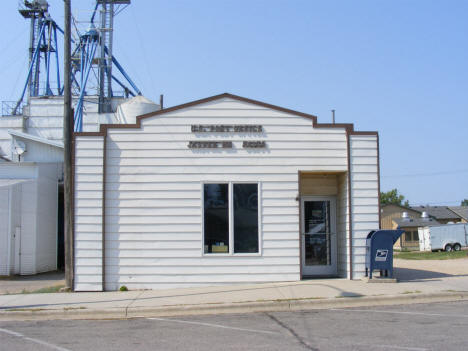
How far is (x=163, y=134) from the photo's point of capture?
13.1 meters

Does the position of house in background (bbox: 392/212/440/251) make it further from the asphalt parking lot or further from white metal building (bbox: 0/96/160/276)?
the asphalt parking lot

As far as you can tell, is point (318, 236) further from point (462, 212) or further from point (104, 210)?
point (462, 212)

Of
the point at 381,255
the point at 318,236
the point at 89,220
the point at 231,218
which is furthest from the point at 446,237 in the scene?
the point at 89,220

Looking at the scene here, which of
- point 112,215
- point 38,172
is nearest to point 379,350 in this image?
point 112,215

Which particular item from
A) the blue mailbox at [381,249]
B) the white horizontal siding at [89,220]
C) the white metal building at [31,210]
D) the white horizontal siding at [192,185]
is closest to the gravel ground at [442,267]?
the blue mailbox at [381,249]

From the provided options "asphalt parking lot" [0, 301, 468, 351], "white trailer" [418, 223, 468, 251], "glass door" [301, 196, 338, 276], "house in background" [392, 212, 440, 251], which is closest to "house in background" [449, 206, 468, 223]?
"house in background" [392, 212, 440, 251]

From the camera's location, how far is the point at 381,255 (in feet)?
40.9

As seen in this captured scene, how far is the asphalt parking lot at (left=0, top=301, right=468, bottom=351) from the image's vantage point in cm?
702

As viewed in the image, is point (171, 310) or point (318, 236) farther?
point (318, 236)

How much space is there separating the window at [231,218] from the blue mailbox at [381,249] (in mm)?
2845

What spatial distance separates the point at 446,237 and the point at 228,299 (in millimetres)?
36026

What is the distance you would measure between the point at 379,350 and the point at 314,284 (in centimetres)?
580

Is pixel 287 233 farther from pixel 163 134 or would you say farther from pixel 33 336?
pixel 33 336

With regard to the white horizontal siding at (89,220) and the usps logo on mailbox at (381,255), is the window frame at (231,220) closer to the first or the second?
the white horizontal siding at (89,220)
